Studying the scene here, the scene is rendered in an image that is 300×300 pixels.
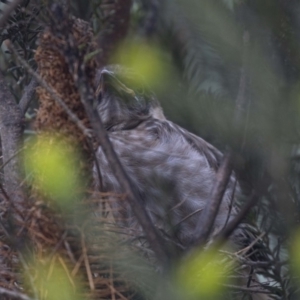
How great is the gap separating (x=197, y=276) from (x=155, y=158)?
164 cm

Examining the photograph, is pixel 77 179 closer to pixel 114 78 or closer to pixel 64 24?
pixel 64 24

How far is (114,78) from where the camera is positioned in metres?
3.62

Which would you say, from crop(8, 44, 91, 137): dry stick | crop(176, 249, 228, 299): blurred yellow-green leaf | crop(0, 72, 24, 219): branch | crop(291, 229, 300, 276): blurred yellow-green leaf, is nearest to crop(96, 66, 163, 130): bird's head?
crop(0, 72, 24, 219): branch

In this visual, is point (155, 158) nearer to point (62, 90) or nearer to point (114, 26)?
point (114, 26)

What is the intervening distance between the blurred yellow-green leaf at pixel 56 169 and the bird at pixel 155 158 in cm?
94

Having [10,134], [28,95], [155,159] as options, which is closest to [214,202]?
[10,134]

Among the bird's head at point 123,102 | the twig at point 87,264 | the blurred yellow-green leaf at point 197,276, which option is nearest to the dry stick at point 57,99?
the twig at point 87,264

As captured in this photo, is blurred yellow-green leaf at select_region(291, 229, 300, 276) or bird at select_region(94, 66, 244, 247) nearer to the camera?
blurred yellow-green leaf at select_region(291, 229, 300, 276)

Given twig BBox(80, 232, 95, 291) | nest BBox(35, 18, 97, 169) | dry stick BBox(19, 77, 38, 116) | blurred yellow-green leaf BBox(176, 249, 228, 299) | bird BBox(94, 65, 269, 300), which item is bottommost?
bird BBox(94, 65, 269, 300)

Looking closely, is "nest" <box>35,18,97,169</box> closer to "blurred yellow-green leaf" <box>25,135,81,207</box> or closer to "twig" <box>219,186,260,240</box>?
"blurred yellow-green leaf" <box>25,135,81,207</box>

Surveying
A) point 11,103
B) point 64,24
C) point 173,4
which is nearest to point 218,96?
point 173,4

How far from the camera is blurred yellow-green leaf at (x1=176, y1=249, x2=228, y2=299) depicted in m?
1.63

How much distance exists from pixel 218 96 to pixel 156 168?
64.3 inches

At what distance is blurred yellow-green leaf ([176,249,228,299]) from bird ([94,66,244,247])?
106 centimetres
